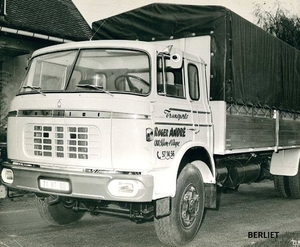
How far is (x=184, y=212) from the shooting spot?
16.4 feet

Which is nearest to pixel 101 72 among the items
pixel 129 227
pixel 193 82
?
pixel 193 82

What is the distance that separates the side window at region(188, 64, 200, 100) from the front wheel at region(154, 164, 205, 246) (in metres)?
0.92

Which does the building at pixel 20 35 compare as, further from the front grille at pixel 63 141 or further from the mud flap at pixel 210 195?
the mud flap at pixel 210 195

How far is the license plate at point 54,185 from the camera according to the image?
14.5ft

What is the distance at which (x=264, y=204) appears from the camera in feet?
25.9

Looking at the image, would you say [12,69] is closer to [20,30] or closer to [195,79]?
[20,30]

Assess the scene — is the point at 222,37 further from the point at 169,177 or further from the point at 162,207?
the point at 162,207

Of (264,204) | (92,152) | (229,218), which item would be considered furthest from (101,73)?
(264,204)

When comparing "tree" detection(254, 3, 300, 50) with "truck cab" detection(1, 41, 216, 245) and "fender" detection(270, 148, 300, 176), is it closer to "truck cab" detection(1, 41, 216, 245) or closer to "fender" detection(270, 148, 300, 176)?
"fender" detection(270, 148, 300, 176)

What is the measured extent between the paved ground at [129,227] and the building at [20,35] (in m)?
3.29

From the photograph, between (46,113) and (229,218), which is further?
(229,218)

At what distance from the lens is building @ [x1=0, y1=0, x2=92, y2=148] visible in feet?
32.0

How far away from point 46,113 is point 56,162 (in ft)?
1.83

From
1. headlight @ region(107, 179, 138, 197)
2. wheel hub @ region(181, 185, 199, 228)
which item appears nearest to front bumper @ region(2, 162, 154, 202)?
headlight @ region(107, 179, 138, 197)
